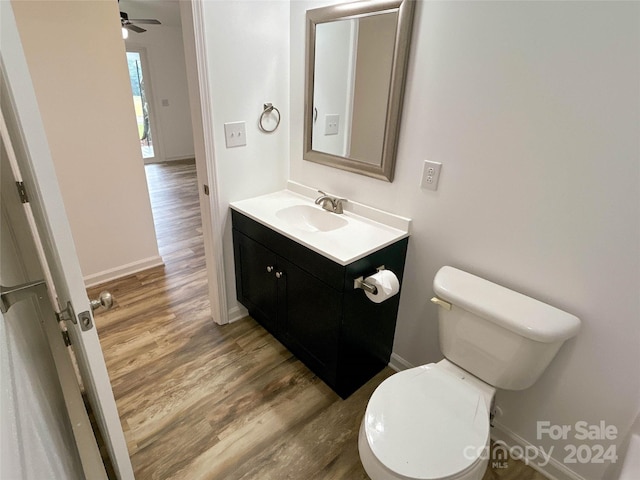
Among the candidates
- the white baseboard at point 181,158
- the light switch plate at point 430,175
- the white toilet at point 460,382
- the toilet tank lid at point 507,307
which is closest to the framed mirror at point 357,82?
Answer: the light switch plate at point 430,175

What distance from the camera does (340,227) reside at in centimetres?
178

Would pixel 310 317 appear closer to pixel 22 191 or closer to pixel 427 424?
pixel 427 424

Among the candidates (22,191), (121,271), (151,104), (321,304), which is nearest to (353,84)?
(321,304)

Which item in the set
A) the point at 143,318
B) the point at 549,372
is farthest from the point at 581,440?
the point at 143,318

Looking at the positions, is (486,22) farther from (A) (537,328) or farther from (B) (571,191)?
(A) (537,328)

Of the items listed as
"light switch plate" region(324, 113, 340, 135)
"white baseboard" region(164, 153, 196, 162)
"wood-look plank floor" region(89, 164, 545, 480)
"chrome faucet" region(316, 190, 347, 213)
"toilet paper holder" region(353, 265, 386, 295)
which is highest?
"light switch plate" region(324, 113, 340, 135)

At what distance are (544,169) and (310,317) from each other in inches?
44.6

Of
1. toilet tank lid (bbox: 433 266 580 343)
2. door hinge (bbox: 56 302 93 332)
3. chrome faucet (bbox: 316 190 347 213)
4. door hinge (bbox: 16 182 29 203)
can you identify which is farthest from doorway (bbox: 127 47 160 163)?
toilet tank lid (bbox: 433 266 580 343)

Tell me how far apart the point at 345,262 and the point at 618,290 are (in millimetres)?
898

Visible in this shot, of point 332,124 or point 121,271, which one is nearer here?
point 332,124

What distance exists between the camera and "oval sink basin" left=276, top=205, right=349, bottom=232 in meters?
1.85

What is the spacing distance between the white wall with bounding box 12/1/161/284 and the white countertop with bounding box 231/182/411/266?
1.10m

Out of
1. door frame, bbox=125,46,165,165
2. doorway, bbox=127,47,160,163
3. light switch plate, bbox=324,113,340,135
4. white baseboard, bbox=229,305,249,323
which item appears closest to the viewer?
light switch plate, bbox=324,113,340,135

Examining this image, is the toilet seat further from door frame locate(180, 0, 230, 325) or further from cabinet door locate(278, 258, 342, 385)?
door frame locate(180, 0, 230, 325)
